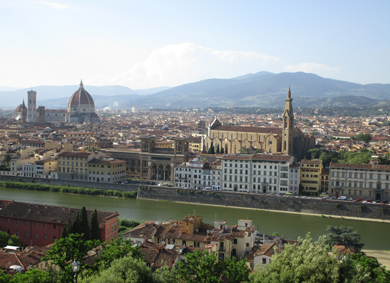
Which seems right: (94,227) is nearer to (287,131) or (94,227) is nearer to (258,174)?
(258,174)

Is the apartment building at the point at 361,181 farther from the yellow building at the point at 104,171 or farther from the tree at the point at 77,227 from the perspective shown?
the tree at the point at 77,227

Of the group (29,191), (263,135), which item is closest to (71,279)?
(29,191)

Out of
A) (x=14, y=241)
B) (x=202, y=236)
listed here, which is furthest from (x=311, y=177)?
(x=14, y=241)

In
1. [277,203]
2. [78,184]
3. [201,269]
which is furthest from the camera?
[78,184]

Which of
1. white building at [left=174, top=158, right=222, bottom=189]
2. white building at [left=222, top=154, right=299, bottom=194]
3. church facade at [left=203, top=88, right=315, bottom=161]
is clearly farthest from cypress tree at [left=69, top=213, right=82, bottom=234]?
church facade at [left=203, top=88, right=315, bottom=161]

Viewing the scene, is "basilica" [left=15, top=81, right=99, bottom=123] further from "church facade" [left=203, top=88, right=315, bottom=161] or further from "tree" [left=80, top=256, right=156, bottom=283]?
"tree" [left=80, top=256, right=156, bottom=283]

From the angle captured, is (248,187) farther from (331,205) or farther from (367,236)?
(367,236)
